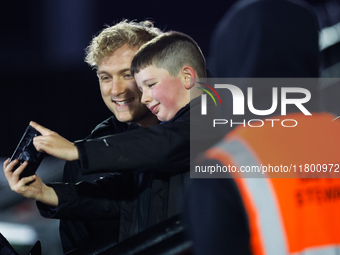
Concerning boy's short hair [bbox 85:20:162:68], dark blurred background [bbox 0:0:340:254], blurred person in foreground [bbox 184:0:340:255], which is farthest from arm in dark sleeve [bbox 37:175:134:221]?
dark blurred background [bbox 0:0:340:254]

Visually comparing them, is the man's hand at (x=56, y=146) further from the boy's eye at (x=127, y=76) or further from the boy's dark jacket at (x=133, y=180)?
the boy's eye at (x=127, y=76)

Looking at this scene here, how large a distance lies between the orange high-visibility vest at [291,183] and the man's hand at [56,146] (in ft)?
1.17

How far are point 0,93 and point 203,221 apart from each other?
226 inches

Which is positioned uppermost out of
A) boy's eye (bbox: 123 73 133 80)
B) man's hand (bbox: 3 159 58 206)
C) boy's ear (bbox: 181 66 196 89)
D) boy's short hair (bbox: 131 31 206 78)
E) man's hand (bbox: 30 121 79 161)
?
boy's eye (bbox: 123 73 133 80)

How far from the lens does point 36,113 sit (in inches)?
210

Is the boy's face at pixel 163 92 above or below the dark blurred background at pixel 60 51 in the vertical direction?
below

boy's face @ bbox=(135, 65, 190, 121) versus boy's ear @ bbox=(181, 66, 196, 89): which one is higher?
boy's ear @ bbox=(181, 66, 196, 89)

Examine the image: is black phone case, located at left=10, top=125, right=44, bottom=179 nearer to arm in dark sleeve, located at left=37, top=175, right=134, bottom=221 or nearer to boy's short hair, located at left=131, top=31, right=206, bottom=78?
arm in dark sleeve, located at left=37, top=175, right=134, bottom=221

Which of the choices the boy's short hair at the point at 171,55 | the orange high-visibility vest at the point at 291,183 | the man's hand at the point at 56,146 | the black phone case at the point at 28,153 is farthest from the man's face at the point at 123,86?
the orange high-visibility vest at the point at 291,183

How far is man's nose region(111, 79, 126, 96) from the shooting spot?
1.53 metres

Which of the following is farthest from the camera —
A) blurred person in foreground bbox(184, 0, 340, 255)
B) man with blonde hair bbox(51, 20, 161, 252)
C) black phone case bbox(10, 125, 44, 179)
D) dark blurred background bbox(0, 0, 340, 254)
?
dark blurred background bbox(0, 0, 340, 254)

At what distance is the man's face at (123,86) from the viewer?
5.01ft

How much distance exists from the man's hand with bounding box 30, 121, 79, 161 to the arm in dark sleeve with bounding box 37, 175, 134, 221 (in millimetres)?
377

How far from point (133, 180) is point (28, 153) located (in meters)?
0.42
